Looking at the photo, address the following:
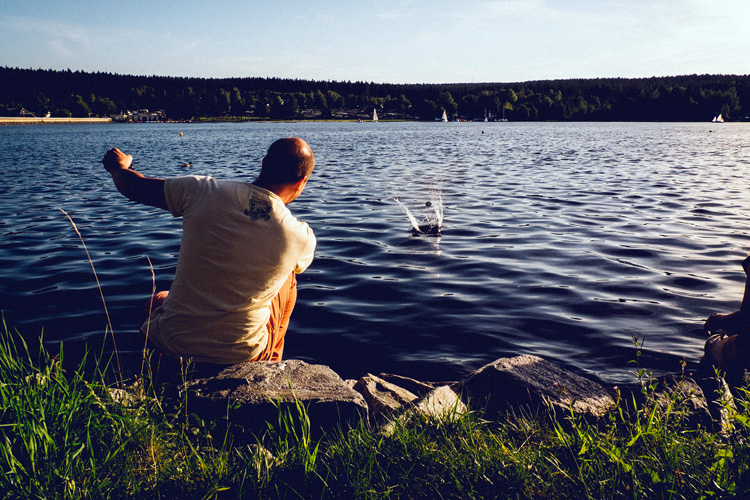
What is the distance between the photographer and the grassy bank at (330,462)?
108 inches

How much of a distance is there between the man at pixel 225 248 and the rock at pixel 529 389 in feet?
6.45

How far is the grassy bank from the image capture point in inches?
108

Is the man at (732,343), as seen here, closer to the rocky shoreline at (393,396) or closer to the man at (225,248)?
the rocky shoreline at (393,396)

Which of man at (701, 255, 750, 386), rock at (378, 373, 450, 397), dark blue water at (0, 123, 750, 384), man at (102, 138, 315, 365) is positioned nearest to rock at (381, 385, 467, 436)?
rock at (378, 373, 450, 397)

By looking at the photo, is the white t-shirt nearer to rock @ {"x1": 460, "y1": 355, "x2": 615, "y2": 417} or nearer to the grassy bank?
the grassy bank

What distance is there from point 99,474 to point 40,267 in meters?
8.11

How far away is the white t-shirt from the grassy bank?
76 cm

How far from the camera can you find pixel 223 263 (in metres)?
3.88

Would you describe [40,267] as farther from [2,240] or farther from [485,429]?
[485,429]

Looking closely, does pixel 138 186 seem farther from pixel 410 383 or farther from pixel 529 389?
pixel 529 389

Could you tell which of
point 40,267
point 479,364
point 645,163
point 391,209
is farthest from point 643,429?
point 645,163

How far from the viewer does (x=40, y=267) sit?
952cm

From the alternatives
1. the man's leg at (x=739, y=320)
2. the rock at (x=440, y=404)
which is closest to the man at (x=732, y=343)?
the man's leg at (x=739, y=320)

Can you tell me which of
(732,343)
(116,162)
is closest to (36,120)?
(116,162)
